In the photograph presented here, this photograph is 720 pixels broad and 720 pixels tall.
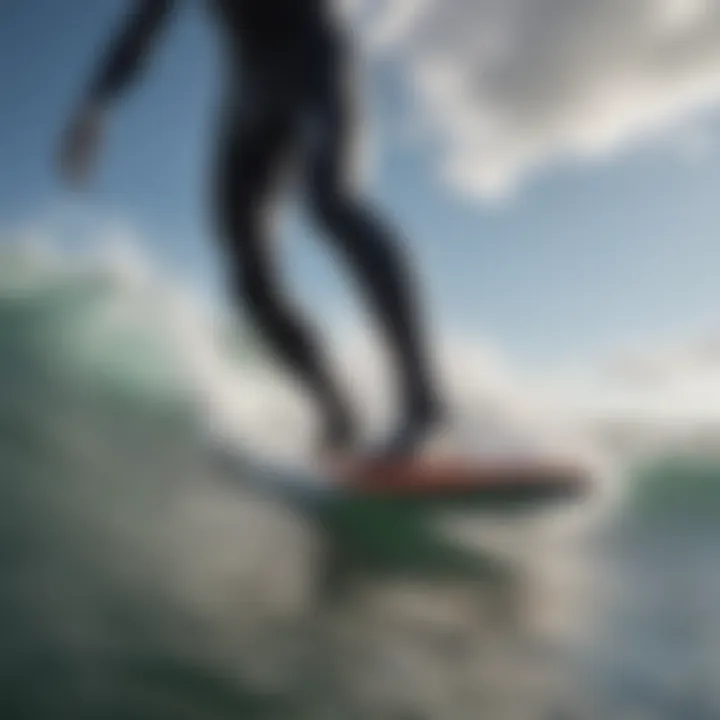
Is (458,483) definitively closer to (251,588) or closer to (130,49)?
(251,588)

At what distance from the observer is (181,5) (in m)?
1.42

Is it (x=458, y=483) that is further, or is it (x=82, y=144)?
(x=82, y=144)

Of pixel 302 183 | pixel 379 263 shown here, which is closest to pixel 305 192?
pixel 302 183

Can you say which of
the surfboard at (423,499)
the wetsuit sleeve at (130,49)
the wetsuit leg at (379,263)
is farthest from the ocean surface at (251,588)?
the wetsuit sleeve at (130,49)

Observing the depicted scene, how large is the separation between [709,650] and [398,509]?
1.27ft

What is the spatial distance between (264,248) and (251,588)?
40 cm

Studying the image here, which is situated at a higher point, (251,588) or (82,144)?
(82,144)

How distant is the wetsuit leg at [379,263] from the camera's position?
134 cm

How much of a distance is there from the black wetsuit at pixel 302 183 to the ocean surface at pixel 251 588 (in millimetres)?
59

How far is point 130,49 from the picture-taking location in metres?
1.42

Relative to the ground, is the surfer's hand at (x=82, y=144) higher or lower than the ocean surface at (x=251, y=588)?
higher

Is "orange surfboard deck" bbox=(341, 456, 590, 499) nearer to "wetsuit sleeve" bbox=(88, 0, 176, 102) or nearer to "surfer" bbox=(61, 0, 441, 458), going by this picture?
"surfer" bbox=(61, 0, 441, 458)

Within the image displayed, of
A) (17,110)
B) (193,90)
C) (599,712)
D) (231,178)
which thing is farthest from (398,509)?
(17,110)

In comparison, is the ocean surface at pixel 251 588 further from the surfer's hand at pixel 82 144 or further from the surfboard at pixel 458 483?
the surfer's hand at pixel 82 144
